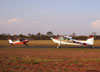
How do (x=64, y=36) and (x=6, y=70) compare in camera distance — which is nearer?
(x=6, y=70)

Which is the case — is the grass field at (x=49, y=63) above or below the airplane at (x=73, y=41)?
below

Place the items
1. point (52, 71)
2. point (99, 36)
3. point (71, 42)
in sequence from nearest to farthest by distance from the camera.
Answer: point (52, 71) → point (71, 42) → point (99, 36)

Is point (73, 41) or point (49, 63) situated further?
point (73, 41)

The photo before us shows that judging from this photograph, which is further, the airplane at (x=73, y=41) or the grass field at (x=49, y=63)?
the airplane at (x=73, y=41)

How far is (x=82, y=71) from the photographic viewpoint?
11.6 m

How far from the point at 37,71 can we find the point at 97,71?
369cm

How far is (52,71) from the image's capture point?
456 inches

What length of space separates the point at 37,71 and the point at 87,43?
1089 inches

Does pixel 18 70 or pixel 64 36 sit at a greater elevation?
pixel 64 36

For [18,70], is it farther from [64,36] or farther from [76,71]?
[64,36]

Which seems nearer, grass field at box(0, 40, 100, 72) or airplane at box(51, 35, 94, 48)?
grass field at box(0, 40, 100, 72)

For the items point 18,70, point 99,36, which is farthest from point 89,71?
point 99,36

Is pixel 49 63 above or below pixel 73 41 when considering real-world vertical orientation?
below

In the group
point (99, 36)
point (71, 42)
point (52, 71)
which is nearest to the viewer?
point (52, 71)
